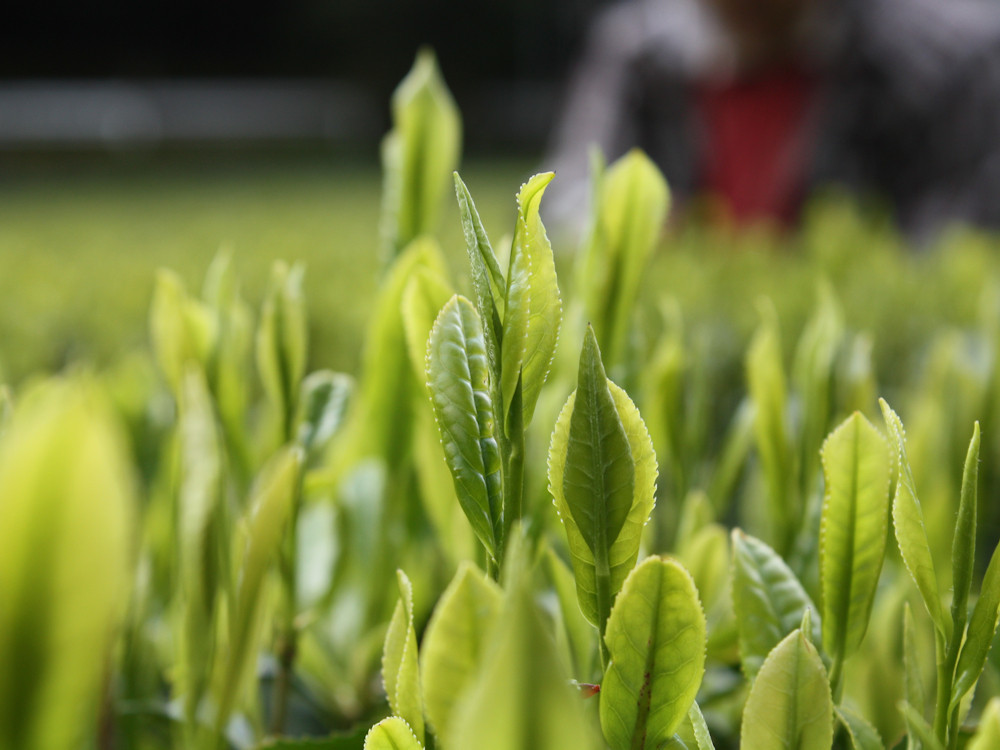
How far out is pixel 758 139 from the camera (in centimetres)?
439

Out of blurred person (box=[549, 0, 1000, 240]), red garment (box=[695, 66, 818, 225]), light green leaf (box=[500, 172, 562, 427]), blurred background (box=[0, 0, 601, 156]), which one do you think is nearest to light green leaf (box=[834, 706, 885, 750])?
light green leaf (box=[500, 172, 562, 427])

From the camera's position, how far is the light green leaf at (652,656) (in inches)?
13.3

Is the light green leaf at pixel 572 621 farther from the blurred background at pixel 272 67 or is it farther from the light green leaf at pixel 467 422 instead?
the blurred background at pixel 272 67

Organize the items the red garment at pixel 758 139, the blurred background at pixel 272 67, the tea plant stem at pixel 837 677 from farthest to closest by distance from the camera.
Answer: the blurred background at pixel 272 67 → the red garment at pixel 758 139 → the tea plant stem at pixel 837 677

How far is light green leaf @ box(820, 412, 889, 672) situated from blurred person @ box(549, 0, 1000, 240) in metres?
3.07

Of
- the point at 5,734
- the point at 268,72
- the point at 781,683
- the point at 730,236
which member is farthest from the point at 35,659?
the point at 268,72

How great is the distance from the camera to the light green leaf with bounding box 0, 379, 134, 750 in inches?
9.0

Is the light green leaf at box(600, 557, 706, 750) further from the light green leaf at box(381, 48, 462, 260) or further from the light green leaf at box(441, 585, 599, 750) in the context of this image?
the light green leaf at box(381, 48, 462, 260)

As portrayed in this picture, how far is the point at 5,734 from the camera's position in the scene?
261 mm

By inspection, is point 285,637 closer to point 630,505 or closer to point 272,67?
point 630,505

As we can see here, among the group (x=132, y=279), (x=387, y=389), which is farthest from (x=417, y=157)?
(x=132, y=279)

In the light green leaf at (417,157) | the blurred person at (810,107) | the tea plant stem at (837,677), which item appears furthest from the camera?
the blurred person at (810,107)

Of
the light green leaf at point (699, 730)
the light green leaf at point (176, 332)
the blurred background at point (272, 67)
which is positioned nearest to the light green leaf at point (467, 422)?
the light green leaf at point (699, 730)

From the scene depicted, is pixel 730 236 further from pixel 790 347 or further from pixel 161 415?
pixel 161 415
